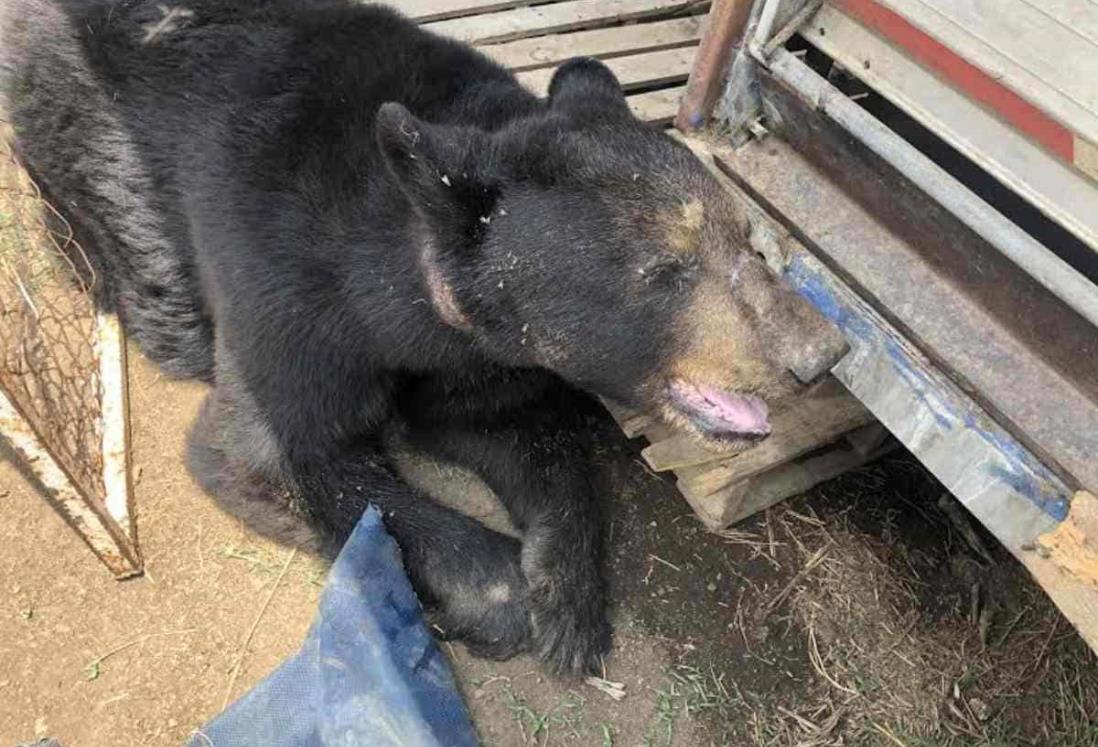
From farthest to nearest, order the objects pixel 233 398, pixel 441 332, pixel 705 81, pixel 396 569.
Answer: pixel 705 81, pixel 233 398, pixel 396 569, pixel 441 332

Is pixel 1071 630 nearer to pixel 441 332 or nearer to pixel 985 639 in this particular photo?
pixel 985 639

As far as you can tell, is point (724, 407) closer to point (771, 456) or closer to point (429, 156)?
point (771, 456)

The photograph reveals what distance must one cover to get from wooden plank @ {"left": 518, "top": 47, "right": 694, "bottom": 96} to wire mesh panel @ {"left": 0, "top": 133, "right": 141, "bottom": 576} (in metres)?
2.35

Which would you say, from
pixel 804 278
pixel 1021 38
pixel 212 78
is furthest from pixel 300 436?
pixel 1021 38

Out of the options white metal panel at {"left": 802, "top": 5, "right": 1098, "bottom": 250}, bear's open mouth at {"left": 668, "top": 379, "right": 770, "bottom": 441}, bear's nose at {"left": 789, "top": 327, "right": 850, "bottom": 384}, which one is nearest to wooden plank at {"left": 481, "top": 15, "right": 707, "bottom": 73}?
white metal panel at {"left": 802, "top": 5, "right": 1098, "bottom": 250}

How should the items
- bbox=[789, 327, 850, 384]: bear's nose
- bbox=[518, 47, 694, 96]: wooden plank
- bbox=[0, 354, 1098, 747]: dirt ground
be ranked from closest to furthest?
bbox=[789, 327, 850, 384]: bear's nose → bbox=[0, 354, 1098, 747]: dirt ground → bbox=[518, 47, 694, 96]: wooden plank

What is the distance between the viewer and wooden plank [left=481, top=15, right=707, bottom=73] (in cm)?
490

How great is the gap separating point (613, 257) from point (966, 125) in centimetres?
130

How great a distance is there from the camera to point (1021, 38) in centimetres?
286

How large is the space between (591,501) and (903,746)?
4.70 ft

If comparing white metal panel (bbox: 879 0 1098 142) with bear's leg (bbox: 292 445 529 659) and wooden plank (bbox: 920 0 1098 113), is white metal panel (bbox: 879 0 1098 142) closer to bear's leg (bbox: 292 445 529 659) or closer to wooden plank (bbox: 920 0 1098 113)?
wooden plank (bbox: 920 0 1098 113)

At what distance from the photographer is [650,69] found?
494 centimetres

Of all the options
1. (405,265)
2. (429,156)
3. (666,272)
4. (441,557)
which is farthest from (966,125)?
(441,557)

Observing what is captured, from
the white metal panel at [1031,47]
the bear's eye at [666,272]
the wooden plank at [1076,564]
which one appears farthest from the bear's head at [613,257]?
the white metal panel at [1031,47]
